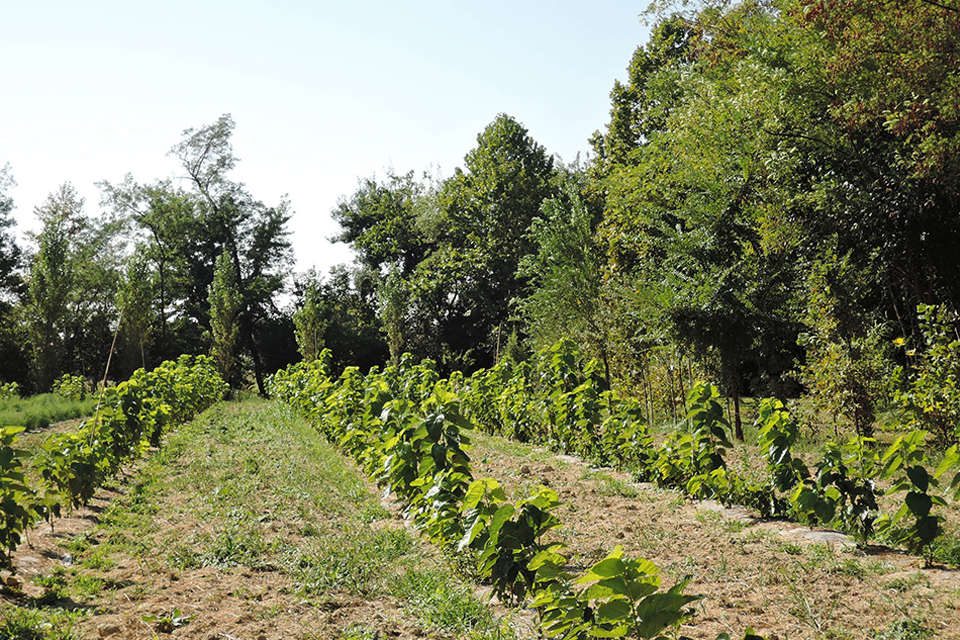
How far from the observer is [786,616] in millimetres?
3238

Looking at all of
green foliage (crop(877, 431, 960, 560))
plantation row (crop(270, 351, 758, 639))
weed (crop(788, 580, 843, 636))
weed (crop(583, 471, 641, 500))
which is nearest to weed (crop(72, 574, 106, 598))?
plantation row (crop(270, 351, 758, 639))

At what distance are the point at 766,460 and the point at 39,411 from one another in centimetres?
1530

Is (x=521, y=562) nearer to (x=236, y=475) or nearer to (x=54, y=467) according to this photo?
(x=54, y=467)

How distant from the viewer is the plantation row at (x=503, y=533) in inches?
81.7

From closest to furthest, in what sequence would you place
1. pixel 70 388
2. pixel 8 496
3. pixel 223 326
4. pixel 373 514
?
pixel 8 496 → pixel 373 514 → pixel 70 388 → pixel 223 326

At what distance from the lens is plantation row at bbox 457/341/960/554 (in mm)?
3777

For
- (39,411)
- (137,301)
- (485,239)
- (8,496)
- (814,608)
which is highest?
(485,239)

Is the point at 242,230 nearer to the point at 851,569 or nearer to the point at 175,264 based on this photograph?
the point at 175,264

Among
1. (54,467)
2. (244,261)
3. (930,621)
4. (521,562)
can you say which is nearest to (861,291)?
(930,621)

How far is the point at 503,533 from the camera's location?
11.0 ft

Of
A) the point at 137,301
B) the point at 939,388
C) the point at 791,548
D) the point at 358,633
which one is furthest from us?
the point at 137,301

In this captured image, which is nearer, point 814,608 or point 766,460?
point 814,608

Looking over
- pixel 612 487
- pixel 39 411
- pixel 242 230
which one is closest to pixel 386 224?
pixel 242 230

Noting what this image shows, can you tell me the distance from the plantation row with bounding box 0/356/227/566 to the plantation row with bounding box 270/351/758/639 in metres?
2.48
